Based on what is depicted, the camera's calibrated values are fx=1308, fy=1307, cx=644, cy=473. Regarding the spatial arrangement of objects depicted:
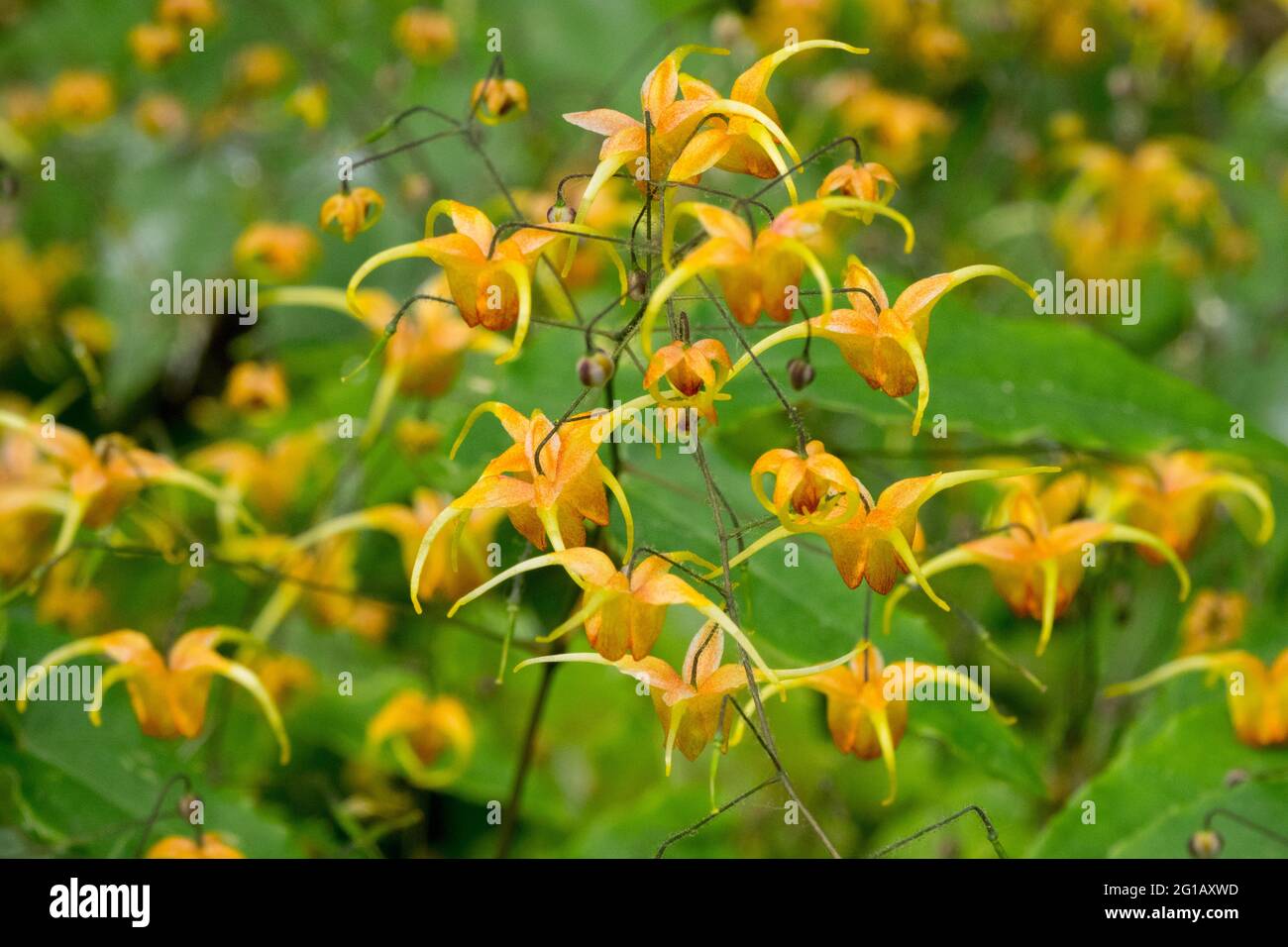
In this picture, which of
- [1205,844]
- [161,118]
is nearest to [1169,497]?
[1205,844]

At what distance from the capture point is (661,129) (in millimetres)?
474

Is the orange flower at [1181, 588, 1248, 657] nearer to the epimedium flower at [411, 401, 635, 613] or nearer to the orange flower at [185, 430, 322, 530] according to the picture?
the epimedium flower at [411, 401, 635, 613]

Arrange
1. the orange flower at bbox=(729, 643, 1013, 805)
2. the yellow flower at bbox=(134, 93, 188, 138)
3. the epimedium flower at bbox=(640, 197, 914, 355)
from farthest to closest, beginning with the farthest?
the yellow flower at bbox=(134, 93, 188, 138) < the orange flower at bbox=(729, 643, 1013, 805) < the epimedium flower at bbox=(640, 197, 914, 355)

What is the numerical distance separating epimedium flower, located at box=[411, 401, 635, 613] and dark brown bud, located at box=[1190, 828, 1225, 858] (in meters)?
0.32

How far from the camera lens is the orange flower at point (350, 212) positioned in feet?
2.01

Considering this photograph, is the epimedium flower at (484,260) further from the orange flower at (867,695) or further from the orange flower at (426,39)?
the orange flower at (426,39)

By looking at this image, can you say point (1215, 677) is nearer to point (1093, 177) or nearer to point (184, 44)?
point (1093, 177)

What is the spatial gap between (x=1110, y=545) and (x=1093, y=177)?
55 centimetres

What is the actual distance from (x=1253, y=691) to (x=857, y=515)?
34 cm

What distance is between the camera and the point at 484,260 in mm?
485

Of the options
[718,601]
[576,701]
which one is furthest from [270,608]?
[718,601]

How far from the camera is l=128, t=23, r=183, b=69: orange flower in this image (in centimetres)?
112

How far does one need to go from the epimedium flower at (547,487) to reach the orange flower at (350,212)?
189 millimetres

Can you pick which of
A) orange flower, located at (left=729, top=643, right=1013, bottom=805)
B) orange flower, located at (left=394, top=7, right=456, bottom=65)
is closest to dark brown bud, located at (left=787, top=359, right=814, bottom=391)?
orange flower, located at (left=729, top=643, right=1013, bottom=805)
